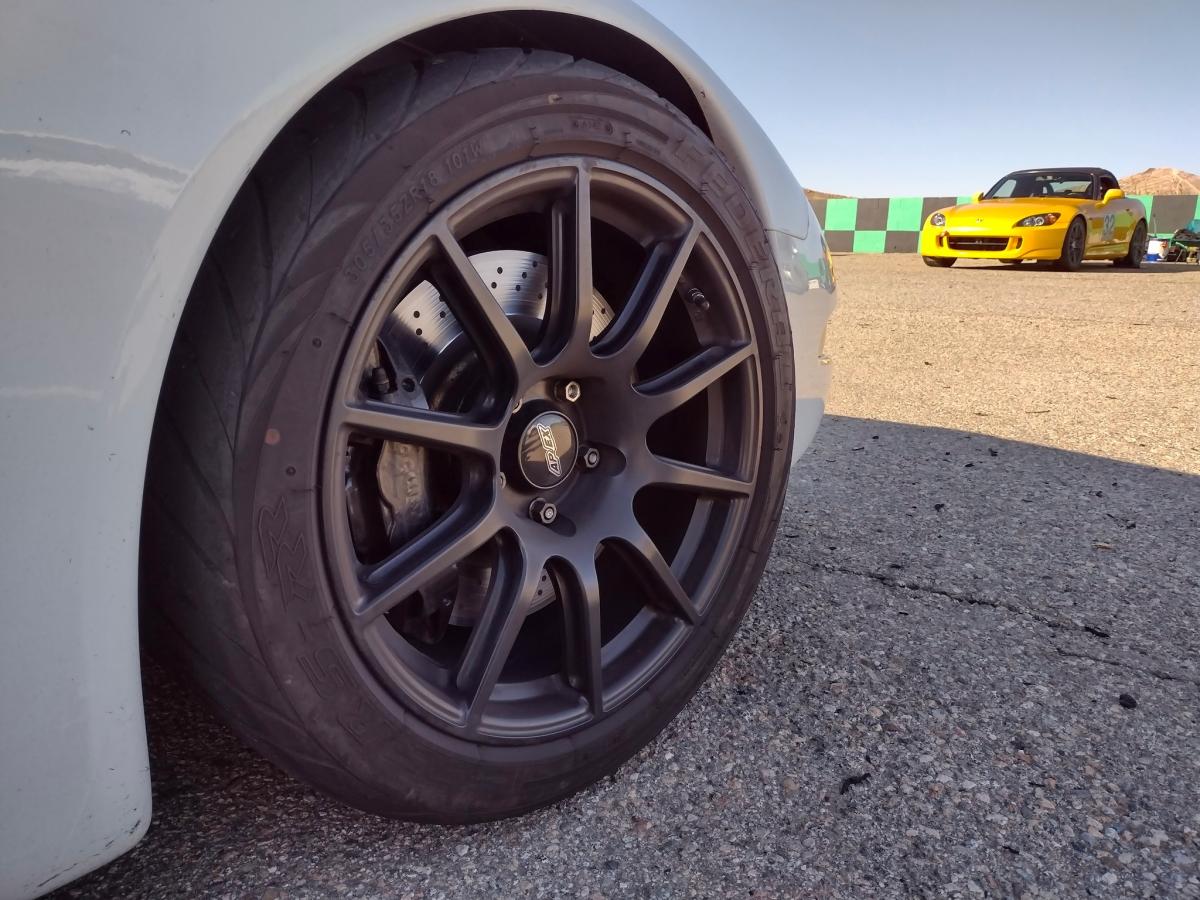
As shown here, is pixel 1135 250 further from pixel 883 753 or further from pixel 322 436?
pixel 322 436

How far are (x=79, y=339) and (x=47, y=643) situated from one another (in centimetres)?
30

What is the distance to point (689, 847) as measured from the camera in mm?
1352

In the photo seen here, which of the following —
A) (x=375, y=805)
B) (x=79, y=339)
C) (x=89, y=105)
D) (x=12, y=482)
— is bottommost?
(x=375, y=805)

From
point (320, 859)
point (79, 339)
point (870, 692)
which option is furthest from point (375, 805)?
point (870, 692)

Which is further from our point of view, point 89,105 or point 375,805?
point 375,805

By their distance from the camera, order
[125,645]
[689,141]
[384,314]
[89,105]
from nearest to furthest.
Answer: [89,105]
[125,645]
[384,314]
[689,141]

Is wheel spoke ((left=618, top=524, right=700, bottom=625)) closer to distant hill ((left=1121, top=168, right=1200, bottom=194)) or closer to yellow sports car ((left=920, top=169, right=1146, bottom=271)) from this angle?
yellow sports car ((left=920, top=169, right=1146, bottom=271))

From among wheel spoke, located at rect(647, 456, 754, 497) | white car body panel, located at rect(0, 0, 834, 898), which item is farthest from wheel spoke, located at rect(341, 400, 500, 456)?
wheel spoke, located at rect(647, 456, 754, 497)

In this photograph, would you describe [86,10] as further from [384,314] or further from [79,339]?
[384,314]

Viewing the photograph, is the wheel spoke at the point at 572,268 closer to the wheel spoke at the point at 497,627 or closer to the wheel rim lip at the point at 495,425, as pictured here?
the wheel rim lip at the point at 495,425

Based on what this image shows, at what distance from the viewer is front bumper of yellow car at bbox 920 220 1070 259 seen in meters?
11.1

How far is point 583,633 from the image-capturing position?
4.59 feet

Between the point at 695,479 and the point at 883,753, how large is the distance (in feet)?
1.87

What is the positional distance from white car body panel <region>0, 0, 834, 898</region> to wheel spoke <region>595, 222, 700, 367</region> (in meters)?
0.60
